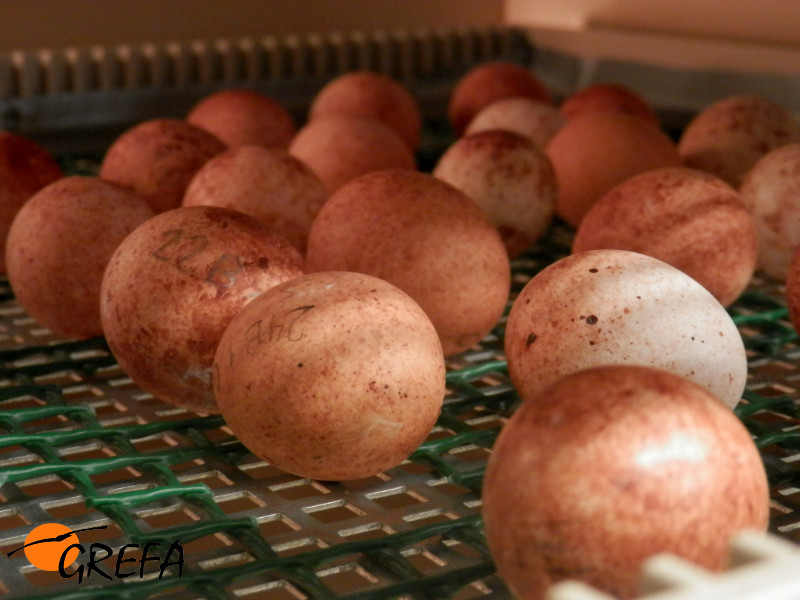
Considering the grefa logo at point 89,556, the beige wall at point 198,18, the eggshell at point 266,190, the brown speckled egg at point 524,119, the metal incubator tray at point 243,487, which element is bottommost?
the metal incubator tray at point 243,487

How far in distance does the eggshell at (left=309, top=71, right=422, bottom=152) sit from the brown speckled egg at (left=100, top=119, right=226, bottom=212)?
1.67ft

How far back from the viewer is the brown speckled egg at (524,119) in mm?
2100

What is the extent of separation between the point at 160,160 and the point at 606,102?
86 centimetres

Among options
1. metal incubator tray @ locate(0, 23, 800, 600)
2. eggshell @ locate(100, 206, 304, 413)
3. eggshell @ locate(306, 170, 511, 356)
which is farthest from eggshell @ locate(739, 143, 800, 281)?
eggshell @ locate(100, 206, 304, 413)

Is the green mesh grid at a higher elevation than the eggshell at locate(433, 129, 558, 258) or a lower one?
lower

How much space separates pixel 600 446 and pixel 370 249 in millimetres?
597

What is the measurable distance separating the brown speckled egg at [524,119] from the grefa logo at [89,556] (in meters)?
1.32

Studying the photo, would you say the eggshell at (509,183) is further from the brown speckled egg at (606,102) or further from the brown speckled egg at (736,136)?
the brown speckled egg at (606,102)

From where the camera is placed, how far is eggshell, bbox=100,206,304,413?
46.2 inches

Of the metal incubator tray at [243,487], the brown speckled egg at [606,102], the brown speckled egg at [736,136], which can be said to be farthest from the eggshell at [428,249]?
the brown speckled egg at [606,102]

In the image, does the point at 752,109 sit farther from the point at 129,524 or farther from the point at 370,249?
the point at 129,524

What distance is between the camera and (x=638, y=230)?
55.0 inches

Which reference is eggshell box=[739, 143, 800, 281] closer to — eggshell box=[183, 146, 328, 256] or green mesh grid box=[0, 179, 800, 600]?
green mesh grid box=[0, 179, 800, 600]

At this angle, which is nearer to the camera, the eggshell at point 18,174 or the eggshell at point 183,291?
the eggshell at point 183,291
